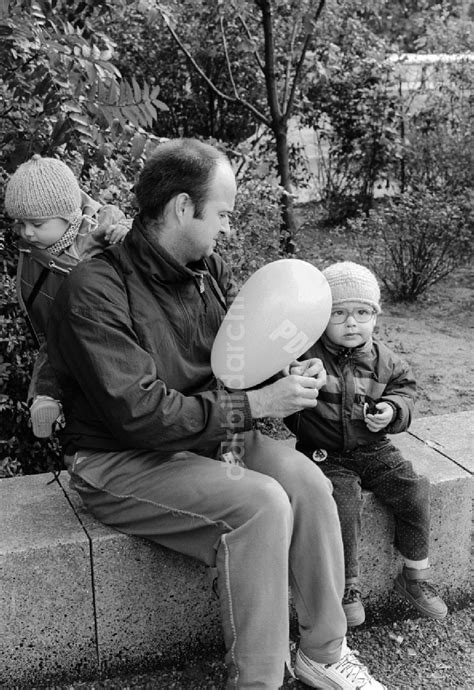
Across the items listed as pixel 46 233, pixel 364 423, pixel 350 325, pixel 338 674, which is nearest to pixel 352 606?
pixel 338 674

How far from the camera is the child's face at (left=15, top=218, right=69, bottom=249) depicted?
2.85m

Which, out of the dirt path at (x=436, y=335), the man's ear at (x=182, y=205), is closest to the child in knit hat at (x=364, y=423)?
the man's ear at (x=182, y=205)

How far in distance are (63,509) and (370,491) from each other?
97cm

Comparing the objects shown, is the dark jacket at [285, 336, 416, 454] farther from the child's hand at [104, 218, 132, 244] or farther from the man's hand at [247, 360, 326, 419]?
the child's hand at [104, 218, 132, 244]

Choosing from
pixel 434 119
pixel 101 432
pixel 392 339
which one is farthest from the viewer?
pixel 434 119

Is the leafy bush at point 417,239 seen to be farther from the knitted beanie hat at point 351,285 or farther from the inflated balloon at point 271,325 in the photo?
the inflated balloon at point 271,325

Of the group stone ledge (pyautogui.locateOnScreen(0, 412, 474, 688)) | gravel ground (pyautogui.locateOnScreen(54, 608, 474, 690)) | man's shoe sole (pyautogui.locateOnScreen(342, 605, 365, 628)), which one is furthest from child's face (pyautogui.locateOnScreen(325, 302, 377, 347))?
gravel ground (pyautogui.locateOnScreen(54, 608, 474, 690))

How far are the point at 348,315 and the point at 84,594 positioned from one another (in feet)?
3.86

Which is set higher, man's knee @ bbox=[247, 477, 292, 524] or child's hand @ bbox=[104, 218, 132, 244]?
child's hand @ bbox=[104, 218, 132, 244]

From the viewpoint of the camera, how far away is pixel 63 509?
9.05 feet

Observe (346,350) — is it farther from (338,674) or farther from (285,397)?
(338,674)

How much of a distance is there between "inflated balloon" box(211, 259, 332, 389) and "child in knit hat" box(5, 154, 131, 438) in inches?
19.1

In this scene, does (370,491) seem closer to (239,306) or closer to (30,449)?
(239,306)

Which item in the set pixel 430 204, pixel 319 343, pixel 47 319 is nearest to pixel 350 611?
pixel 319 343
